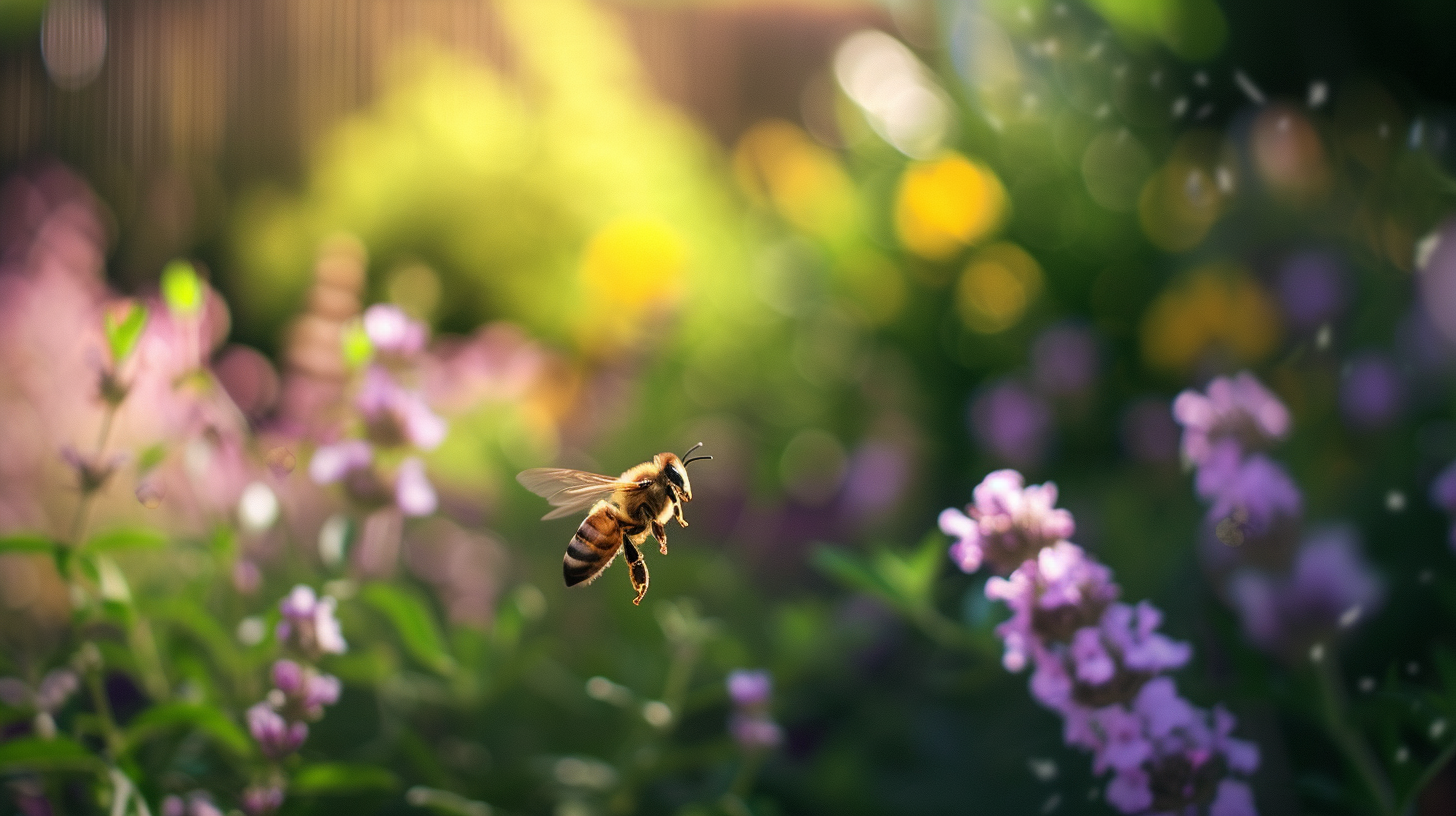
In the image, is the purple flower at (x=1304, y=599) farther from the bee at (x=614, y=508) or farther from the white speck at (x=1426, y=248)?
the bee at (x=614, y=508)

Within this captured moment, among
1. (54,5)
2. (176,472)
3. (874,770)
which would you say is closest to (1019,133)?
(874,770)

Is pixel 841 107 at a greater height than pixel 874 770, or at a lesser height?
greater

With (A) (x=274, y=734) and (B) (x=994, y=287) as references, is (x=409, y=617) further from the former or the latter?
(B) (x=994, y=287)

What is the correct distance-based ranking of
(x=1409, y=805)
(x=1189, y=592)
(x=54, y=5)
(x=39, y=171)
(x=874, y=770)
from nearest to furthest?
(x=1409, y=805), (x=1189, y=592), (x=874, y=770), (x=54, y=5), (x=39, y=171)

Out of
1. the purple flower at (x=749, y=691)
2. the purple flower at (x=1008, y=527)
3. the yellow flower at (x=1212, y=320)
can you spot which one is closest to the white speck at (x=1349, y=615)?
the purple flower at (x=1008, y=527)

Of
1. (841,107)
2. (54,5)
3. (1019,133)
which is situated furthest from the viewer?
(54,5)

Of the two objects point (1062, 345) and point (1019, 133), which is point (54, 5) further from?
point (1062, 345)

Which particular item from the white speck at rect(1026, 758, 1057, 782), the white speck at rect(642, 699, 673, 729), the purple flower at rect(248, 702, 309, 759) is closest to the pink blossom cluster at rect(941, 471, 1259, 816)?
the white speck at rect(1026, 758, 1057, 782)
